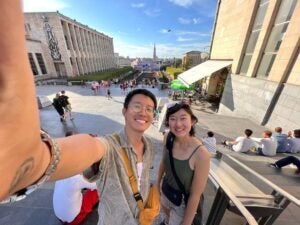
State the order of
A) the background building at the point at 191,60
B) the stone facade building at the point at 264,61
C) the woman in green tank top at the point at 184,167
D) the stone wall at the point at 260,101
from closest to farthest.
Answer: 1. the woman in green tank top at the point at 184,167
2. the stone wall at the point at 260,101
3. the stone facade building at the point at 264,61
4. the background building at the point at 191,60

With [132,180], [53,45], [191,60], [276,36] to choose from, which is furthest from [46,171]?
[191,60]

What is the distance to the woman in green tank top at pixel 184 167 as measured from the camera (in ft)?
5.66

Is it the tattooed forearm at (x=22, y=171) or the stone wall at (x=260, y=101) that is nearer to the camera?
the tattooed forearm at (x=22, y=171)

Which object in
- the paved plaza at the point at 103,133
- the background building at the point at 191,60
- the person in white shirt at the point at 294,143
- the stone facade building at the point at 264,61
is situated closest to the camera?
the paved plaza at the point at 103,133

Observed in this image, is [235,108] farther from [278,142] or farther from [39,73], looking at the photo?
[39,73]

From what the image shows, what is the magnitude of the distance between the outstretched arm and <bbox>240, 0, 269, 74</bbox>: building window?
43.5 feet

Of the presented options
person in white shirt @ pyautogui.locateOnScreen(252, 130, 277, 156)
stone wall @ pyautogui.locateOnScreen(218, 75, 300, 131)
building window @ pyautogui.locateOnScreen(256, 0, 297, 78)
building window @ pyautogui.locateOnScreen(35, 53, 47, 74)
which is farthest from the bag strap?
building window @ pyautogui.locateOnScreen(35, 53, 47, 74)

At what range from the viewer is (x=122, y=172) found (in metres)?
1.34

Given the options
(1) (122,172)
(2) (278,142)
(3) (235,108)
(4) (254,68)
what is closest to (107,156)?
(1) (122,172)

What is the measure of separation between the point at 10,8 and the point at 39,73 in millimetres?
36072

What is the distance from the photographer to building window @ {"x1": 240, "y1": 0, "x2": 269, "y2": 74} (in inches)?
394

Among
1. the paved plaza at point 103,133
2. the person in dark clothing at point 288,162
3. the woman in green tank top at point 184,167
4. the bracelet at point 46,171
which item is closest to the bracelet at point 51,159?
the bracelet at point 46,171

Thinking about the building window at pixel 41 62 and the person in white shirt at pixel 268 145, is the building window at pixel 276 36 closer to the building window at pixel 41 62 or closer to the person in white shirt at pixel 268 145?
the person in white shirt at pixel 268 145

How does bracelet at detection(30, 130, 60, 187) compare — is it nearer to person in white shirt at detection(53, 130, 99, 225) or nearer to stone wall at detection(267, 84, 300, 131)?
person in white shirt at detection(53, 130, 99, 225)
